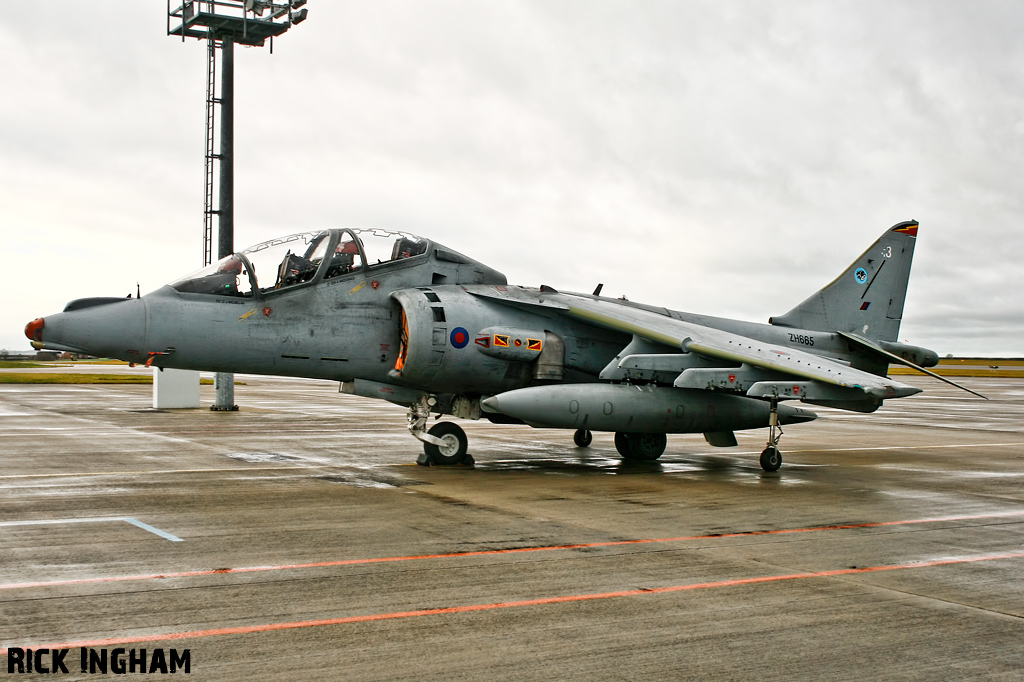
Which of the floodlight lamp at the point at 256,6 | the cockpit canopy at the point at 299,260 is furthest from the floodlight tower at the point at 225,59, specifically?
the cockpit canopy at the point at 299,260

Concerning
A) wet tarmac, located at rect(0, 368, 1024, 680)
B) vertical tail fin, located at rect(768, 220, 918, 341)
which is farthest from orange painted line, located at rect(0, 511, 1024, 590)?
vertical tail fin, located at rect(768, 220, 918, 341)

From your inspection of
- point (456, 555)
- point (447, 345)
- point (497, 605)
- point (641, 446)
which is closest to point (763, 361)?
point (641, 446)

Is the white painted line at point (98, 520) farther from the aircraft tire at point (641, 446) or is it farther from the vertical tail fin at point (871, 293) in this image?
the vertical tail fin at point (871, 293)

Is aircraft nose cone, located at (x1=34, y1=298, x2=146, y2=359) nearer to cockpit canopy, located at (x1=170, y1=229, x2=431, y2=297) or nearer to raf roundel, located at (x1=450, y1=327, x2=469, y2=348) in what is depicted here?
cockpit canopy, located at (x1=170, y1=229, x2=431, y2=297)

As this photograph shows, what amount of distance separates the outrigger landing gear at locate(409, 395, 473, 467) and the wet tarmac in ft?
1.12

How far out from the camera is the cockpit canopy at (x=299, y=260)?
11625mm

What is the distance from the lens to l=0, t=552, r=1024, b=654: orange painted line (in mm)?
4715

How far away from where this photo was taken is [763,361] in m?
12.5

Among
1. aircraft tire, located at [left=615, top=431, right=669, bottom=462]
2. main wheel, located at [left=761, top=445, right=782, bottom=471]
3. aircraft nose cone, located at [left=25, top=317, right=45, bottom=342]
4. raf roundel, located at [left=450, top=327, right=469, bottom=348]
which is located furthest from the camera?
aircraft tire, located at [left=615, top=431, right=669, bottom=462]

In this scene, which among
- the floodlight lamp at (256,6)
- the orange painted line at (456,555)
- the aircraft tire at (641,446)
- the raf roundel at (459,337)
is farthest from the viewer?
the floodlight lamp at (256,6)

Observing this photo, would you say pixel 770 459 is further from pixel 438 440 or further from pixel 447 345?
pixel 447 345

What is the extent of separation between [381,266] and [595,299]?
3993 mm

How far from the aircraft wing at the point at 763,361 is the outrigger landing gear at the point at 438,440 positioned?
253cm

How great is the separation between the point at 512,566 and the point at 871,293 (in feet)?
39.8
